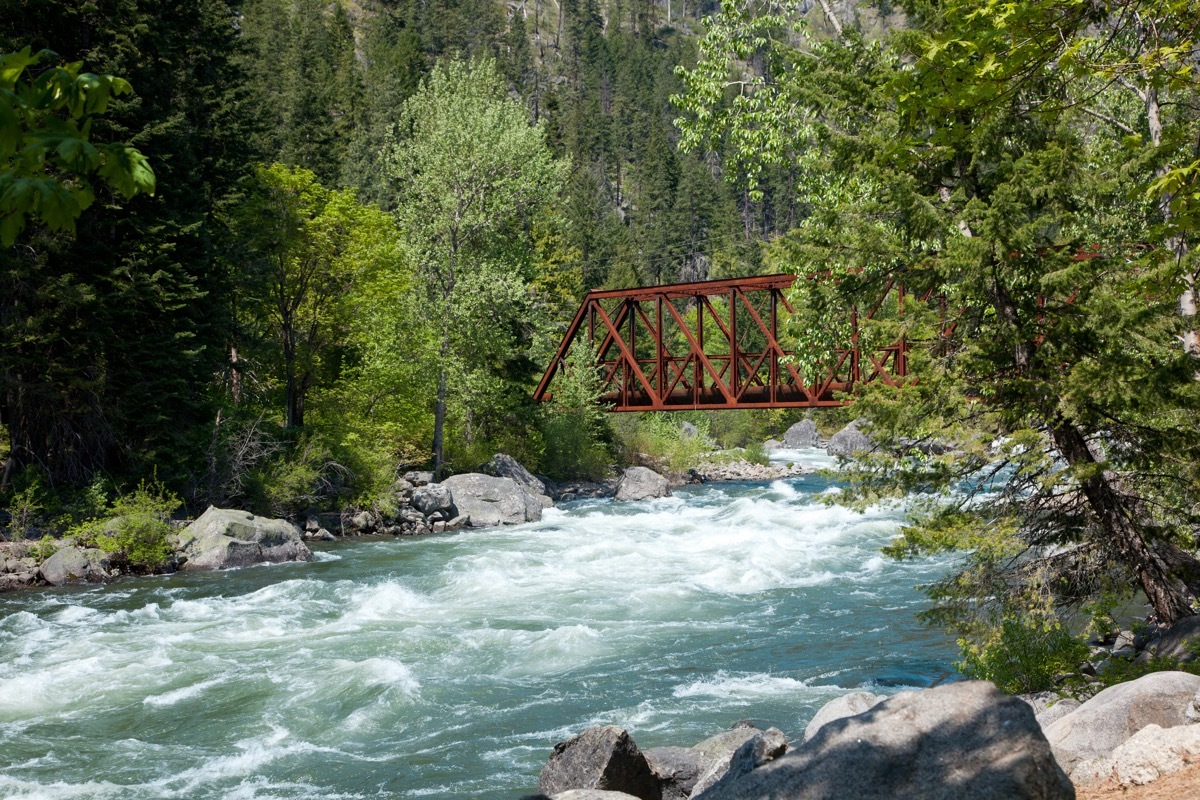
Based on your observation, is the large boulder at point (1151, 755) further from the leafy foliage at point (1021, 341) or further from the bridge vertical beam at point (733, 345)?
the bridge vertical beam at point (733, 345)

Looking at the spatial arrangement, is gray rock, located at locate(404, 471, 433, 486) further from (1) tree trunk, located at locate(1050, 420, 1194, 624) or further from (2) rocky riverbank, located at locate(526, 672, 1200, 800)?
(2) rocky riverbank, located at locate(526, 672, 1200, 800)

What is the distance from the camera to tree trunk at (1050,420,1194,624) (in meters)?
9.05

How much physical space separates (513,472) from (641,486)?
408 cm

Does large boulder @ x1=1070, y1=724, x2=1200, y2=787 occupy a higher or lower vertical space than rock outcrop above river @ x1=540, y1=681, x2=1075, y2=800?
lower

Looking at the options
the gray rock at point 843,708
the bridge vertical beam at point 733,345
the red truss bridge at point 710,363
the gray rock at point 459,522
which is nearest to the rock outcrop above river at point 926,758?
the gray rock at point 843,708

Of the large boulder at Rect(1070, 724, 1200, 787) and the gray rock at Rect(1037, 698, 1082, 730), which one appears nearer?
the large boulder at Rect(1070, 724, 1200, 787)

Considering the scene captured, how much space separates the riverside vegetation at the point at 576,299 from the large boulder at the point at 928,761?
3144 mm

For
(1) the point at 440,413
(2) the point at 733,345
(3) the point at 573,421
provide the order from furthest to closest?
(3) the point at 573,421 < (1) the point at 440,413 < (2) the point at 733,345

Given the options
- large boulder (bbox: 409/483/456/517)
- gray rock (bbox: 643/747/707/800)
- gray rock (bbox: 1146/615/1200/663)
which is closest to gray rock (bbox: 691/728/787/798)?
gray rock (bbox: 643/747/707/800)

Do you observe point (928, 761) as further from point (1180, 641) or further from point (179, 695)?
point (179, 695)

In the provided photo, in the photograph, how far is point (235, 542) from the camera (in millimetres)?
20219

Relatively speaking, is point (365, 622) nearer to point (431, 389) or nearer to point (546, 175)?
point (431, 389)

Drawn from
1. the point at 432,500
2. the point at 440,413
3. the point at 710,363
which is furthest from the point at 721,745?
the point at 710,363

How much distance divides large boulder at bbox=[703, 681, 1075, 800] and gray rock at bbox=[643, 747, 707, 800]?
343 cm
